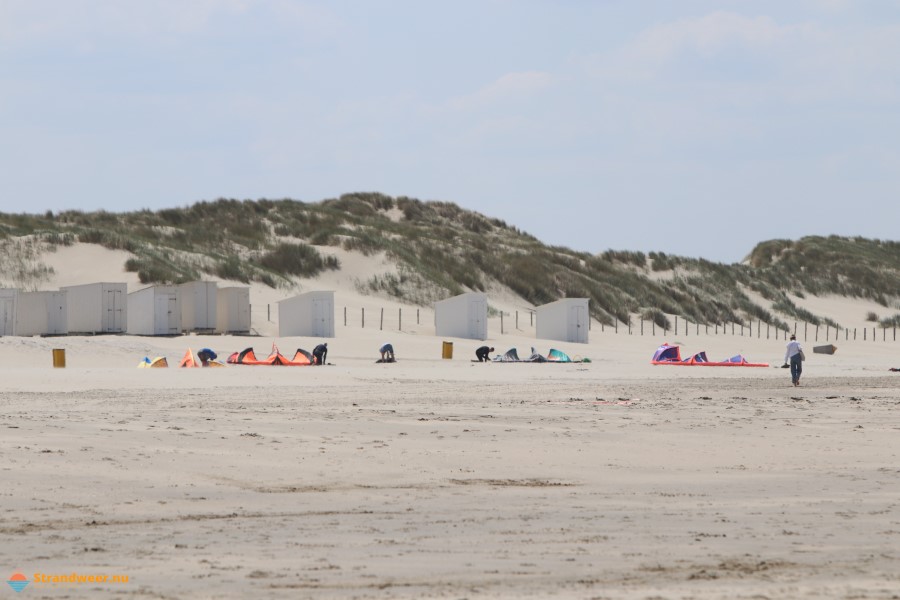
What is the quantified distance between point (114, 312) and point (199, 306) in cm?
239

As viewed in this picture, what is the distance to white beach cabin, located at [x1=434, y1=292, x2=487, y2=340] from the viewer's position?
39656mm

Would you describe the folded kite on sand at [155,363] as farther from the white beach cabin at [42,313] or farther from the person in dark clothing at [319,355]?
the white beach cabin at [42,313]

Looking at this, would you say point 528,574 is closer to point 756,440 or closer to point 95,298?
point 756,440

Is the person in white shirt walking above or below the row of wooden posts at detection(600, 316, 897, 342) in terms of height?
below

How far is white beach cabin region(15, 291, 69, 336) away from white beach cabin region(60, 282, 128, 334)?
0.62 feet

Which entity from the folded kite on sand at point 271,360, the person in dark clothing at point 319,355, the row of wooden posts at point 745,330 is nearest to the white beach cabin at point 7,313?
the folded kite on sand at point 271,360

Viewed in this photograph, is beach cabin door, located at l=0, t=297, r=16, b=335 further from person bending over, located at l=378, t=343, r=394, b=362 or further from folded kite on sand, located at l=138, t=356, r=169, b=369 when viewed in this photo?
person bending over, located at l=378, t=343, r=394, b=362

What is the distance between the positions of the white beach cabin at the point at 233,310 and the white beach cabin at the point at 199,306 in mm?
597

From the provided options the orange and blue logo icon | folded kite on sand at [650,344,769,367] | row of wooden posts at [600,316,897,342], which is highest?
row of wooden posts at [600,316,897,342]

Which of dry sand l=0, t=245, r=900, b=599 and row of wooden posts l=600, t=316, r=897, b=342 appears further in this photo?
row of wooden posts l=600, t=316, r=897, b=342

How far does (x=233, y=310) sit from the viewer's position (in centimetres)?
3753

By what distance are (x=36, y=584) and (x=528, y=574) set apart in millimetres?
2555

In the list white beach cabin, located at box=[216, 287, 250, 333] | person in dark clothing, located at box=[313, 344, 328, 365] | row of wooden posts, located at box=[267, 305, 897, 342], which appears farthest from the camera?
row of wooden posts, located at box=[267, 305, 897, 342]

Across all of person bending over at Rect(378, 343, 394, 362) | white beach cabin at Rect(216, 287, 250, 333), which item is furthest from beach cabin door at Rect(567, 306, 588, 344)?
person bending over at Rect(378, 343, 394, 362)
